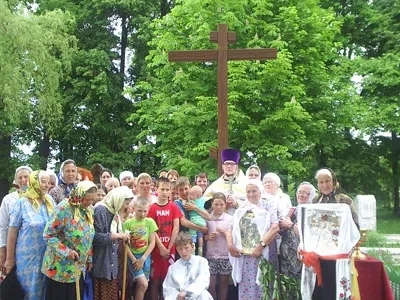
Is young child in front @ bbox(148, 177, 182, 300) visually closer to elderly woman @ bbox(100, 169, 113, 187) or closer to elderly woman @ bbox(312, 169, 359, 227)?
elderly woman @ bbox(312, 169, 359, 227)

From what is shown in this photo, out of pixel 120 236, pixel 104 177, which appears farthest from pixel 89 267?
Result: pixel 104 177

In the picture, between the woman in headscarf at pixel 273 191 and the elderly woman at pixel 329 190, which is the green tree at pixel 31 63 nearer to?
the woman in headscarf at pixel 273 191

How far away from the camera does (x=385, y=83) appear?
1983 centimetres

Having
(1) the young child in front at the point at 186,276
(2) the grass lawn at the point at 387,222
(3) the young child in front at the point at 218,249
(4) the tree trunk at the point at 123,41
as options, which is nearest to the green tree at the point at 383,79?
(2) the grass lawn at the point at 387,222

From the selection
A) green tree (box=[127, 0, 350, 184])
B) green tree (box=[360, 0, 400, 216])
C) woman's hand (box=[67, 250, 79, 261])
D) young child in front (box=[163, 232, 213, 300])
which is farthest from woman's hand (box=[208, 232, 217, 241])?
green tree (box=[360, 0, 400, 216])

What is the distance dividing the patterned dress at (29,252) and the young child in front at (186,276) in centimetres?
141

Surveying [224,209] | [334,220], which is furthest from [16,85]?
[334,220]

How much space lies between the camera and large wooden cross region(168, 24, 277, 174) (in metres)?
9.67

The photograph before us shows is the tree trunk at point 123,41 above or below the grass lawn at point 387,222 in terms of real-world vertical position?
above

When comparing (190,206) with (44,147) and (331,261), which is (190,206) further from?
(44,147)

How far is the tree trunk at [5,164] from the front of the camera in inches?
867

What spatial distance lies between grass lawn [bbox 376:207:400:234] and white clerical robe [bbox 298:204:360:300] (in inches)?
592

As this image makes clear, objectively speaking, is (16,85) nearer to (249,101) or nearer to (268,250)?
(249,101)

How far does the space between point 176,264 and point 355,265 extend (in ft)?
6.38
